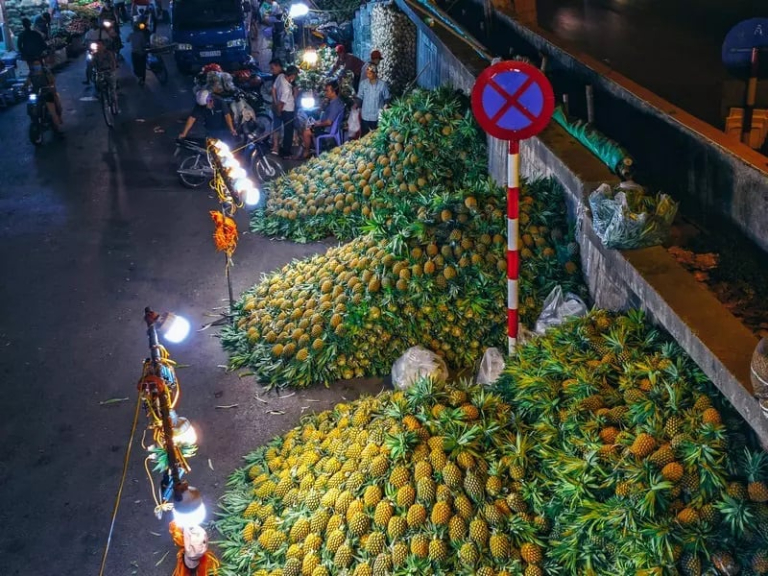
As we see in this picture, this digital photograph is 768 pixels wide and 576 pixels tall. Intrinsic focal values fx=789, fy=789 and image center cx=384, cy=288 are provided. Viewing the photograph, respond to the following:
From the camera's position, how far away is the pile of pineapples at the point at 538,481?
401 centimetres

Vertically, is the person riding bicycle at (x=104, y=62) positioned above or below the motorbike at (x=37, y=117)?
above

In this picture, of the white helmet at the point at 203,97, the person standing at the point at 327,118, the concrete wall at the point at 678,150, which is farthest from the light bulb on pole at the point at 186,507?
the person standing at the point at 327,118

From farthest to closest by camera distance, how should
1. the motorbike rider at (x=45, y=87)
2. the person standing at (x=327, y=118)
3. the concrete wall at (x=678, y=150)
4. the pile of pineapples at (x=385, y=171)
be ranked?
1. the motorbike rider at (x=45, y=87)
2. the person standing at (x=327, y=118)
3. the pile of pineapples at (x=385, y=171)
4. the concrete wall at (x=678, y=150)

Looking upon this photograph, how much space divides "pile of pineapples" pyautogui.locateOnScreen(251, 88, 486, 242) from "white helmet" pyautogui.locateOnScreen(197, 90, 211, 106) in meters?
2.08

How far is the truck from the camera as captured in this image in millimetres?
19766

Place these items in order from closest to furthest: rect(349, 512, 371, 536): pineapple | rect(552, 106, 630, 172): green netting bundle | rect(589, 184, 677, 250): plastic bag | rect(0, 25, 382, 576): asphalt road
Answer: rect(349, 512, 371, 536): pineapple
rect(589, 184, 677, 250): plastic bag
rect(0, 25, 382, 576): asphalt road
rect(552, 106, 630, 172): green netting bundle

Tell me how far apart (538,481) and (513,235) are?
79.1 inches

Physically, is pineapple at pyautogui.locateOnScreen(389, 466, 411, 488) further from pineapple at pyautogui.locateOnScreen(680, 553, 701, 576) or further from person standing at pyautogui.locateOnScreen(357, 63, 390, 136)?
person standing at pyautogui.locateOnScreen(357, 63, 390, 136)

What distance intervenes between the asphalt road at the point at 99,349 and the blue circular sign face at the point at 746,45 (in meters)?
4.27

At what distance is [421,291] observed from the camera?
280 inches

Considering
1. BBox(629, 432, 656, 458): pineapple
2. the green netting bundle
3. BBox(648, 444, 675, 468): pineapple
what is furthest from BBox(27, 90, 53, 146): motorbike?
BBox(648, 444, 675, 468): pineapple

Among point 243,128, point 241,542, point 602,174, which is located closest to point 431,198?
point 602,174

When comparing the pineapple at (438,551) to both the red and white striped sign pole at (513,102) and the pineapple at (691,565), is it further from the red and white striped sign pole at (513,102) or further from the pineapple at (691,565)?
the red and white striped sign pole at (513,102)

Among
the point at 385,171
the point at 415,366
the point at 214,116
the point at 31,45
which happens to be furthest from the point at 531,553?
the point at 31,45
